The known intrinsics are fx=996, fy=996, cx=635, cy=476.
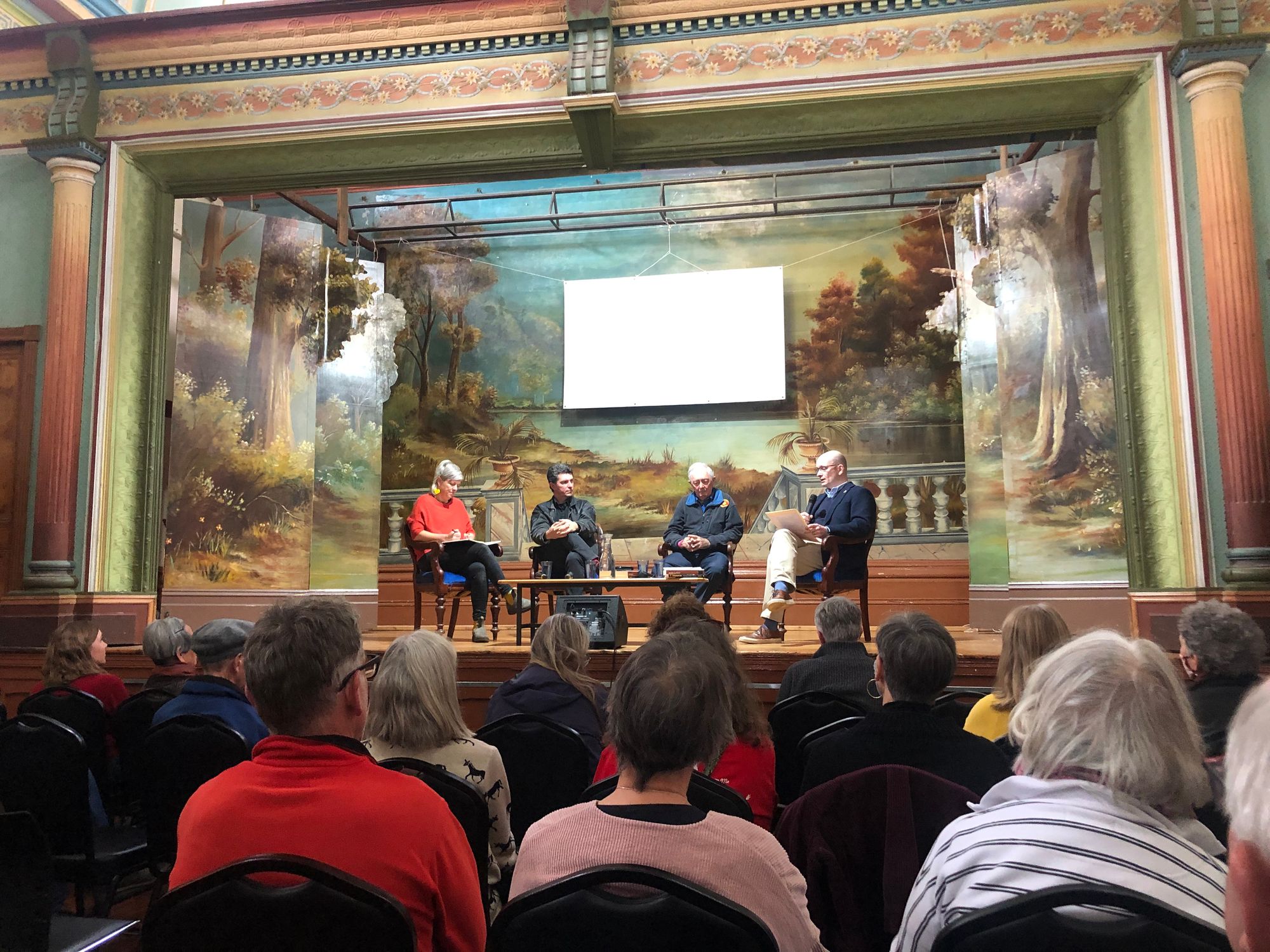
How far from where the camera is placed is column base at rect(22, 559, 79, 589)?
6238 millimetres

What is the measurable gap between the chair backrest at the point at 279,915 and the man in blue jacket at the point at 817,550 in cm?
513

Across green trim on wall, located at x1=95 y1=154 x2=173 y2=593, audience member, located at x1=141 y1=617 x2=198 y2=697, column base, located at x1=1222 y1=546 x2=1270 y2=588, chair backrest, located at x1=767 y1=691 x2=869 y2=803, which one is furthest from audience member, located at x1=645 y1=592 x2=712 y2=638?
green trim on wall, located at x1=95 y1=154 x2=173 y2=593

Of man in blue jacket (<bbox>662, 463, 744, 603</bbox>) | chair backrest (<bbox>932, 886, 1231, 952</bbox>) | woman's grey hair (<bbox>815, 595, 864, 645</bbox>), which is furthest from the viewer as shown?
man in blue jacket (<bbox>662, 463, 744, 603</bbox>)

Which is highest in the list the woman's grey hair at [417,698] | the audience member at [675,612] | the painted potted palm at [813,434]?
the painted potted palm at [813,434]

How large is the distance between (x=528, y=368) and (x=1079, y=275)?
236 inches

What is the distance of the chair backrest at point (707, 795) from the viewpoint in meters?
1.91

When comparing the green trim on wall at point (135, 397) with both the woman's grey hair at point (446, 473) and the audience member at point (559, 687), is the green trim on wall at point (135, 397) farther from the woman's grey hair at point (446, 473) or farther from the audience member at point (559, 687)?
the audience member at point (559, 687)

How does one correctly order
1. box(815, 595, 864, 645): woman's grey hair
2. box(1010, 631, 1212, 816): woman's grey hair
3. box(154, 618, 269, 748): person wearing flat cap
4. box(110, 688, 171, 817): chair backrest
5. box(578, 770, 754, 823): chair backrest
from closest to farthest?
box(1010, 631, 1212, 816): woman's grey hair → box(578, 770, 754, 823): chair backrest → box(154, 618, 269, 748): person wearing flat cap → box(110, 688, 171, 817): chair backrest → box(815, 595, 864, 645): woman's grey hair

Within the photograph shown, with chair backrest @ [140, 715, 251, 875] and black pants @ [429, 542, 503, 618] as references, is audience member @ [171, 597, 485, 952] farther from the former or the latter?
black pants @ [429, 542, 503, 618]

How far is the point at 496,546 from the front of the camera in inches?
274

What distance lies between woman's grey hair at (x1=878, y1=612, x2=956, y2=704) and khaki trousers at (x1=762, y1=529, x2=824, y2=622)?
3.99 meters

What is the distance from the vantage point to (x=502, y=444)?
1098cm

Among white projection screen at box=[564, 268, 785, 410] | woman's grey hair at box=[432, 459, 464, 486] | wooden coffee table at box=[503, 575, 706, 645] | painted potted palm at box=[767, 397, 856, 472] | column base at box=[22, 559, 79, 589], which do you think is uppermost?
white projection screen at box=[564, 268, 785, 410]

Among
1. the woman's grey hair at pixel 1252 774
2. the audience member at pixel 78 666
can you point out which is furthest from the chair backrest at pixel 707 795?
the audience member at pixel 78 666
